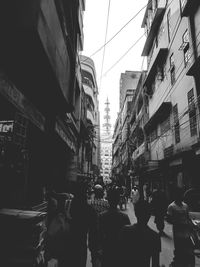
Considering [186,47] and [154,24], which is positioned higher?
[154,24]

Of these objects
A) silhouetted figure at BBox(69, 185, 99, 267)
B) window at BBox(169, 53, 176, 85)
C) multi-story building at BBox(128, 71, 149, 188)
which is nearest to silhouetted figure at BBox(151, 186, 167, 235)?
silhouetted figure at BBox(69, 185, 99, 267)

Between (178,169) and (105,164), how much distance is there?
434ft

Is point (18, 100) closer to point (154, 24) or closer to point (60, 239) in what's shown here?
point (60, 239)

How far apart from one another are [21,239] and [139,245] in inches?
70.9

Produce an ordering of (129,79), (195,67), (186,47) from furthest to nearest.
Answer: (129,79) < (186,47) < (195,67)

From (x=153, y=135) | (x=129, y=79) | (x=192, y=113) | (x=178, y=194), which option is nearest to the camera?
(x=178, y=194)

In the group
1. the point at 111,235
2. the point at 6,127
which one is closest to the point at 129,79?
the point at 6,127

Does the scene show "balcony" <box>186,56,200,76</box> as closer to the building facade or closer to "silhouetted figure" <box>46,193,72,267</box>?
the building facade

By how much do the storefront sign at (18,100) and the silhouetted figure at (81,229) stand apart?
259 cm

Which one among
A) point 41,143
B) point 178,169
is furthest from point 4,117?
point 178,169

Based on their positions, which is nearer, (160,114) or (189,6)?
(189,6)

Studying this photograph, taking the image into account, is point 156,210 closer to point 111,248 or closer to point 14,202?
point 14,202

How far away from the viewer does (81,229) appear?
10.8 ft

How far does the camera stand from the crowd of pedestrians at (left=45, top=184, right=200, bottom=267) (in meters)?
2.41
